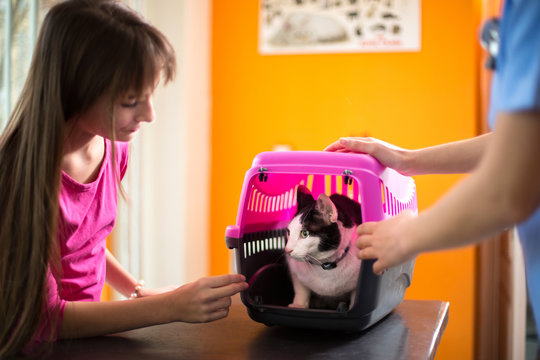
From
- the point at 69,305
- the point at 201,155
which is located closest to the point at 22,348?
the point at 69,305

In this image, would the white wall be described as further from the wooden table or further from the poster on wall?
the wooden table

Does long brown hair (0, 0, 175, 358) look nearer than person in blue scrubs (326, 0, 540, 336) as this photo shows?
No

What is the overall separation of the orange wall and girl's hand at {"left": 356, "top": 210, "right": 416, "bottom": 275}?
1.89 metres

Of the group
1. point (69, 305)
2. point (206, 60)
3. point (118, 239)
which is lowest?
point (118, 239)

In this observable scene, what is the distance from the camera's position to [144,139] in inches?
102

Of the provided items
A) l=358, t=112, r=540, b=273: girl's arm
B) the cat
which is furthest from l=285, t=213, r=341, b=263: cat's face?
l=358, t=112, r=540, b=273: girl's arm

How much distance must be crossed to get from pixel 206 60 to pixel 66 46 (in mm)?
1989

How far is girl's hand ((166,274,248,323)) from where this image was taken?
886 mm

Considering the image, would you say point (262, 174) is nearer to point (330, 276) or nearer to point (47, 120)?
point (330, 276)

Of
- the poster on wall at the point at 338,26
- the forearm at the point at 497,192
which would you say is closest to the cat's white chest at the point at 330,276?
the forearm at the point at 497,192

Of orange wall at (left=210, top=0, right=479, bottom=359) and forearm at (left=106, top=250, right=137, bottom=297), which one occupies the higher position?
orange wall at (left=210, top=0, right=479, bottom=359)

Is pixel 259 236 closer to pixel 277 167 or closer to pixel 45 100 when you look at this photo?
pixel 277 167

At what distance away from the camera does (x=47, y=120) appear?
85 centimetres

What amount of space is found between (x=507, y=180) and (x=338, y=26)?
231 centimetres
